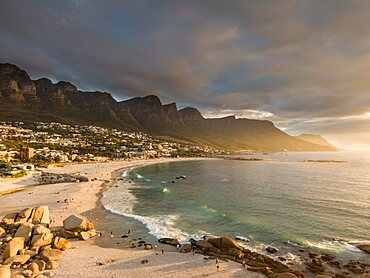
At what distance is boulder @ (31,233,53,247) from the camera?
28078mm

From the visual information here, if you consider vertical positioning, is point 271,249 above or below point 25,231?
below

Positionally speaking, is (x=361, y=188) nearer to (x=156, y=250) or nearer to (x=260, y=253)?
(x=260, y=253)

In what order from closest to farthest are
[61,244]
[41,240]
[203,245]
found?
[41,240], [61,244], [203,245]

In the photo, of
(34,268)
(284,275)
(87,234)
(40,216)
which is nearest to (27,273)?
(34,268)

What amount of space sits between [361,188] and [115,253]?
261ft

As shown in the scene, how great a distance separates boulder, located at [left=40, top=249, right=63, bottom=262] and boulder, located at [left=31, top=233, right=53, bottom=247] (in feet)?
6.81

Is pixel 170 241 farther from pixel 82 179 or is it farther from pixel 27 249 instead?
pixel 82 179

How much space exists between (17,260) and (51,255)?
3008 mm

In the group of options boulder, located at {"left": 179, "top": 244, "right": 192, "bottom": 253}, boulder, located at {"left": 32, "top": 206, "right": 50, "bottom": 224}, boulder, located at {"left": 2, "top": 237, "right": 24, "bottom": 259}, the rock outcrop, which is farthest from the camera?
boulder, located at {"left": 32, "top": 206, "right": 50, "bottom": 224}

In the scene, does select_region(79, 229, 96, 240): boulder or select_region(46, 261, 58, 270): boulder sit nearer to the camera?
select_region(46, 261, 58, 270): boulder

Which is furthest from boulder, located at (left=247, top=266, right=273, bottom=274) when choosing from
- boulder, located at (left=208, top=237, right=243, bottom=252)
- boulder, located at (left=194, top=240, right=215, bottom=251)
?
boulder, located at (left=194, top=240, right=215, bottom=251)

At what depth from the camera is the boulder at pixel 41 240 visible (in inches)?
1105

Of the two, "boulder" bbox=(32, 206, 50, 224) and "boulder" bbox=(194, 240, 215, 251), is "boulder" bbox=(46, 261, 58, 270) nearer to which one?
"boulder" bbox=(32, 206, 50, 224)

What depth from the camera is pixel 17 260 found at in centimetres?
2425
